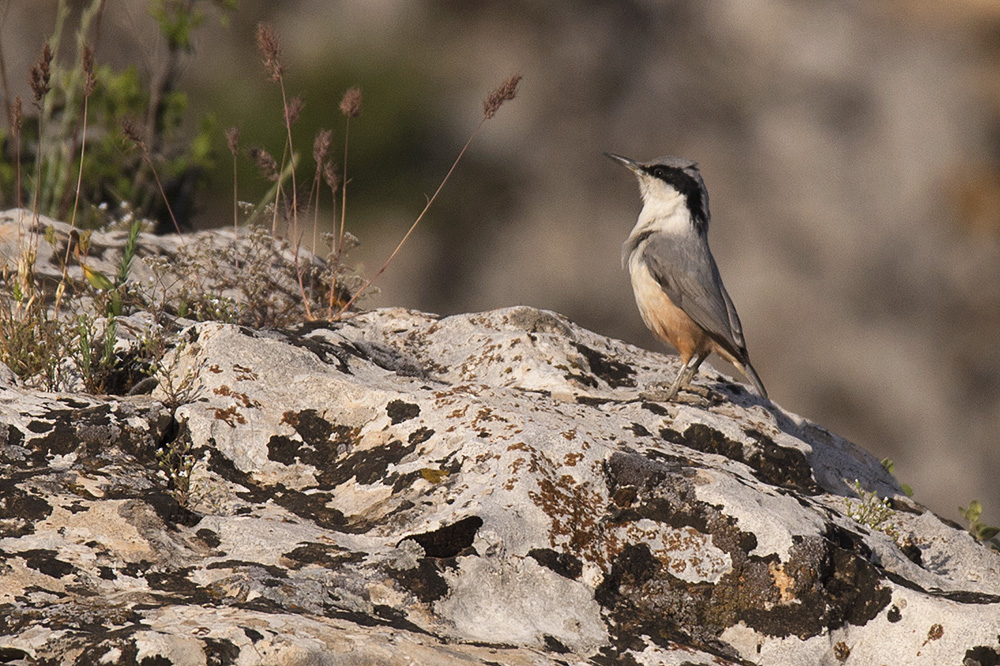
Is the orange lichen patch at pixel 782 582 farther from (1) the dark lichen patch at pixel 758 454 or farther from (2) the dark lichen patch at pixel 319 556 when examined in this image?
(2) the dark lichen patch at pixel 319 556

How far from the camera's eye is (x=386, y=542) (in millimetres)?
3475

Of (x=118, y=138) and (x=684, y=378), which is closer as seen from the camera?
(x=684, y=378)

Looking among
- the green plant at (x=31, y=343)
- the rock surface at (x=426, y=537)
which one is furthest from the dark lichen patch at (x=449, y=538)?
the green plant at (x=31, y=343)

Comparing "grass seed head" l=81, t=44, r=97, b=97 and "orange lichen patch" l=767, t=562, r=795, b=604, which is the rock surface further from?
"grass seed head" l=81, t=44, r=97, b=97

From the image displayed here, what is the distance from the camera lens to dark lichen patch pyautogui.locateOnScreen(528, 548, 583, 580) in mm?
3525

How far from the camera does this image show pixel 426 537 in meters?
3.46

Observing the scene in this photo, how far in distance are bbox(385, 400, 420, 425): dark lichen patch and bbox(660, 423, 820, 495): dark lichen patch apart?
109 centimetres

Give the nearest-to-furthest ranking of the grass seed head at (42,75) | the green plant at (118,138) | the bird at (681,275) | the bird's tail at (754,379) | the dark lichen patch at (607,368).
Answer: the grass seed head at (42,75), the dark lichen patch at (607,368), the bird's tail at (754,379), the bird at (681,275), the green plant at (118,138)

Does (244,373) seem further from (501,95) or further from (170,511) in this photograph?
(501,95)

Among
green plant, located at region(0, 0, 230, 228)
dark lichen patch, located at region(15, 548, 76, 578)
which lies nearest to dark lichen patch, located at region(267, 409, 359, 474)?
dark lichen patch, located at region(15, 548, 76, 578)

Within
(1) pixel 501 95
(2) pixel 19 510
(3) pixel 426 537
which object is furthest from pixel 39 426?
(1) pixel 501 95

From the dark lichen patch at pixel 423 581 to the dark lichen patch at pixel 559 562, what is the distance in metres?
0.36

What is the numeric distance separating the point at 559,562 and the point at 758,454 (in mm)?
1546

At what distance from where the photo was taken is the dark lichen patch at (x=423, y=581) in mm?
3246
